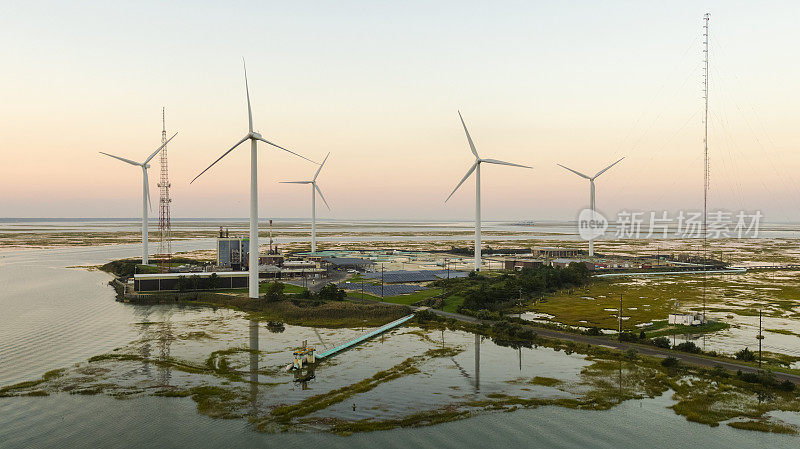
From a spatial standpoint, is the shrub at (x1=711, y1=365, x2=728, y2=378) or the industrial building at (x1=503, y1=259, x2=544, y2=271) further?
the industrial building at (x1=503, y1=259, x2=544, y2=271)

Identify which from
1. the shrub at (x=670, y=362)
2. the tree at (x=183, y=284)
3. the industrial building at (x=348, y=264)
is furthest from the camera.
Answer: the industrial building at (x=348, y=264)

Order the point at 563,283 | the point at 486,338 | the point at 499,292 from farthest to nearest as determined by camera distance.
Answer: the point at 563,283 → the point at 499,292 → the point at 486,338

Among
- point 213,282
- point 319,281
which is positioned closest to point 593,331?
point 319,281

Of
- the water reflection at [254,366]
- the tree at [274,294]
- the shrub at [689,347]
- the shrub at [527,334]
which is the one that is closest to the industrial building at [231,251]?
the tree at [274,294]

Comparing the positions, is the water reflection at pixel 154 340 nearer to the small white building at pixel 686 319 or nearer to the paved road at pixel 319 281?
the paved road at pixel 319 281

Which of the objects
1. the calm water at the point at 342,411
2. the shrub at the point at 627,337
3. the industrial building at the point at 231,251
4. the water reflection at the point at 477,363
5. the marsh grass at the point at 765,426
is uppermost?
the industrial building at the point at 231,251

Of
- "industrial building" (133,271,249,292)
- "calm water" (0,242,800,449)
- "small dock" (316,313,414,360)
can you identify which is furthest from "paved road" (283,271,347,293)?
"calm water" (0,242,800,449)

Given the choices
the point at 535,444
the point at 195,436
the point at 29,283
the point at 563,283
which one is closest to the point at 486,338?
the point at 535,444

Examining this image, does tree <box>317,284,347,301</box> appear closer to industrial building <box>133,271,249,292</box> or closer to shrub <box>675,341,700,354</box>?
industrial building <box>133,271,249,292</box>

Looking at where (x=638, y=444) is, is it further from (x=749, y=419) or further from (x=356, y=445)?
(x=356, y=445)
